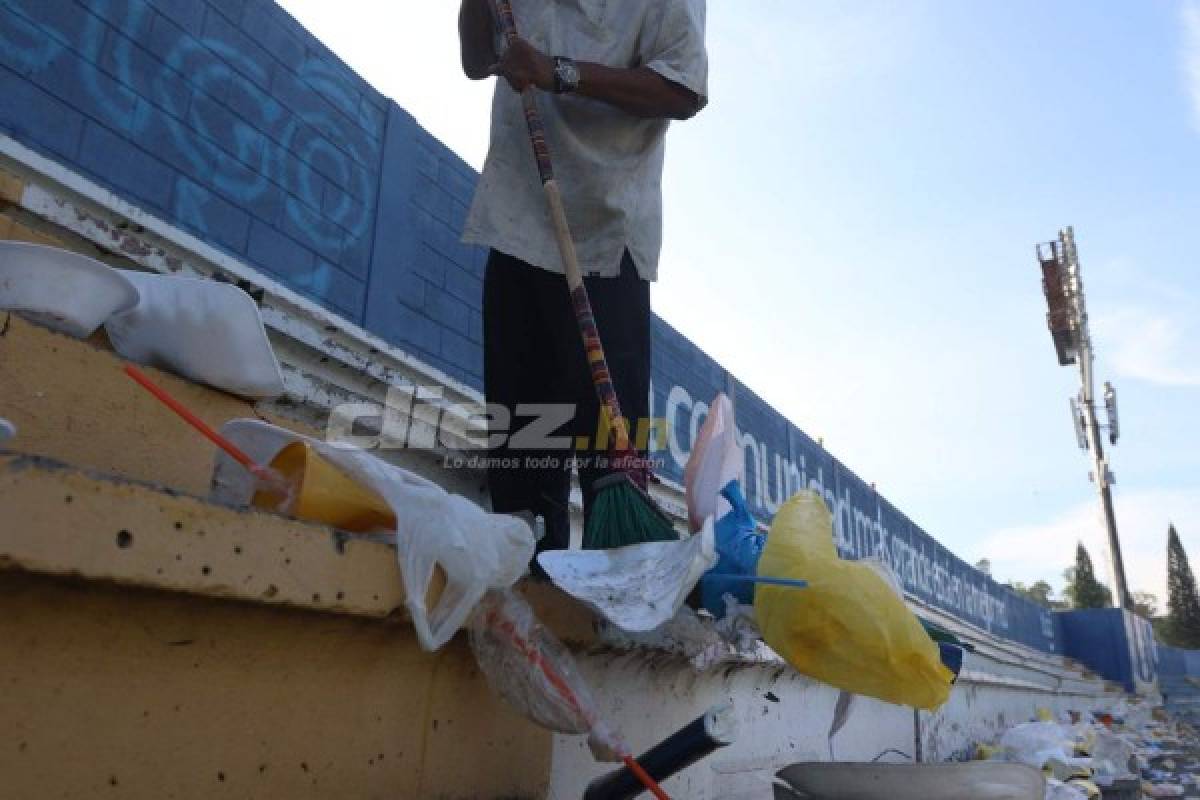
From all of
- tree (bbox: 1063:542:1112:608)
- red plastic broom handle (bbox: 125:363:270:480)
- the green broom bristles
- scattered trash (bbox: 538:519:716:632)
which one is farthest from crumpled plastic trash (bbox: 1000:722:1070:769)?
tree (bbox: 1063:542:1112:608)

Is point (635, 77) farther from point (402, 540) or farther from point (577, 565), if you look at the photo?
point (402, 540)

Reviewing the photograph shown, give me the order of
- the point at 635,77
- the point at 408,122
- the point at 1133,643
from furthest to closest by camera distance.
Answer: the point at 1133,643
the point at 408,122
the point at 635,77

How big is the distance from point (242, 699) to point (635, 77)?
5.48 feet

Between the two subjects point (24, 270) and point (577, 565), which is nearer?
point (24, 270)

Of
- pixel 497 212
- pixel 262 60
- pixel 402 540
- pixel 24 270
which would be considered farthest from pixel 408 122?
pixel 402 540

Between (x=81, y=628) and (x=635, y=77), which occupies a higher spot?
(x=635, y=77)

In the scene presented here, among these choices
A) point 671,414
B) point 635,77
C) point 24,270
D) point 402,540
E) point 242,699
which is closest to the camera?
point 242,699

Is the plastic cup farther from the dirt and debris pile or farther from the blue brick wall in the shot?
the dirt and debris pile

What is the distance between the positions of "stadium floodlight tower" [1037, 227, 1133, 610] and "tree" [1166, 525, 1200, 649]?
89.9 feet

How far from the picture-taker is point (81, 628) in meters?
0.86

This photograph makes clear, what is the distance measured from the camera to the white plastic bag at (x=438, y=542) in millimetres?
1140

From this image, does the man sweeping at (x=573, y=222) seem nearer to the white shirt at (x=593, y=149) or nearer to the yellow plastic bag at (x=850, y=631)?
the white shirt at (x=593, y=149)

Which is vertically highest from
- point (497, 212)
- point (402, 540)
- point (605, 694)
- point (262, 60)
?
point (262, 60)

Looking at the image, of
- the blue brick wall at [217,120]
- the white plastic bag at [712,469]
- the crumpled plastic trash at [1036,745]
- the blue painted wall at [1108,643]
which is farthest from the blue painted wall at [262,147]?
the blue painted wall at [1108,643]
